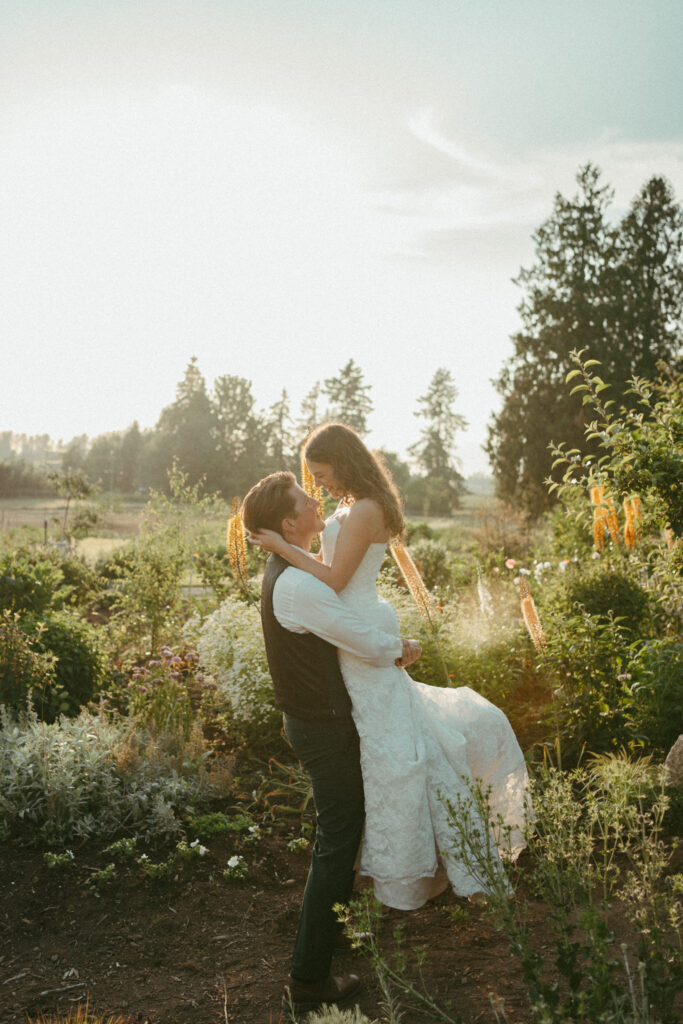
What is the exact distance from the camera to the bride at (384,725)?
2.82 metres

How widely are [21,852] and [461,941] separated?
2.20 metres

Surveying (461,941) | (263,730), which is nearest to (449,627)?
(263,730)

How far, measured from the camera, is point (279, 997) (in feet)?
9.22

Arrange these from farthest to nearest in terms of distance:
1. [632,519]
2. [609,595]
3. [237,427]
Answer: [237,427] → [609,595] → [632,519]

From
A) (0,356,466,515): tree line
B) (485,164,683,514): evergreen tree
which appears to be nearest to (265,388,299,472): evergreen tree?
(0,356,466,515): tree line

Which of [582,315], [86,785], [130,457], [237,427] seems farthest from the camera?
[130,457]

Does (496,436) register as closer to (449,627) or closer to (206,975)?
(449,627)

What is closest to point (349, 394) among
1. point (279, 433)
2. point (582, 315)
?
point (279, 433)

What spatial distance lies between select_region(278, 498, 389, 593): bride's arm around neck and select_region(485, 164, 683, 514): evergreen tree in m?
16.7

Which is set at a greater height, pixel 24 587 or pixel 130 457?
pixel 130 457

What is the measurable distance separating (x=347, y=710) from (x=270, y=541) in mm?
709

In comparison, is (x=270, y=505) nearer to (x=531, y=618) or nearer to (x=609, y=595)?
(x=531, y=618)

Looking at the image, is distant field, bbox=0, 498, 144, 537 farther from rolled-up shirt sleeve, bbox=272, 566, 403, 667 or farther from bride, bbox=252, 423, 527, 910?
rolled-up shirt sleeve, bbox=272, 566, 403, 667

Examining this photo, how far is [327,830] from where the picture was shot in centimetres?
273
